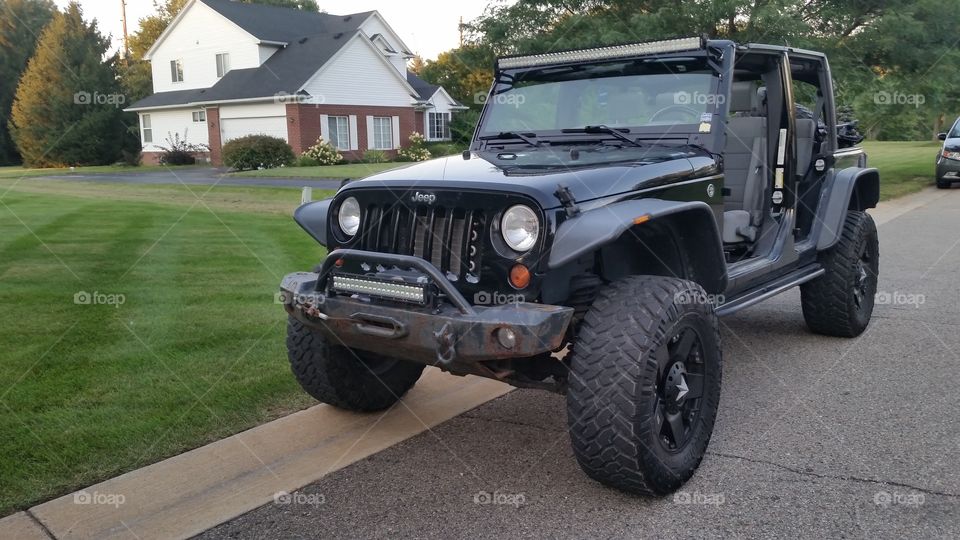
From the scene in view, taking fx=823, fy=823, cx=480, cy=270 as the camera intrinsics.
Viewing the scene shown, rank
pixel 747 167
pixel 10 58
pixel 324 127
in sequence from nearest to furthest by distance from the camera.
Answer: pixel 747 167, pixel 324 127, pixel 10 58

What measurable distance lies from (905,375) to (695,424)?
2.29 meters

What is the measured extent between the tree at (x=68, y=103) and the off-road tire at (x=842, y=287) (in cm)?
2983

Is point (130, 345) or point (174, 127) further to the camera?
point (174, 127)

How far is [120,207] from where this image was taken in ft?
46.7

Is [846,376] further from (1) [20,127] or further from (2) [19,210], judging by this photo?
(1) [20,127]

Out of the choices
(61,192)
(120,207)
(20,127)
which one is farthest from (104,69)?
(120,207)

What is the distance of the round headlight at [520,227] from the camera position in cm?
353
